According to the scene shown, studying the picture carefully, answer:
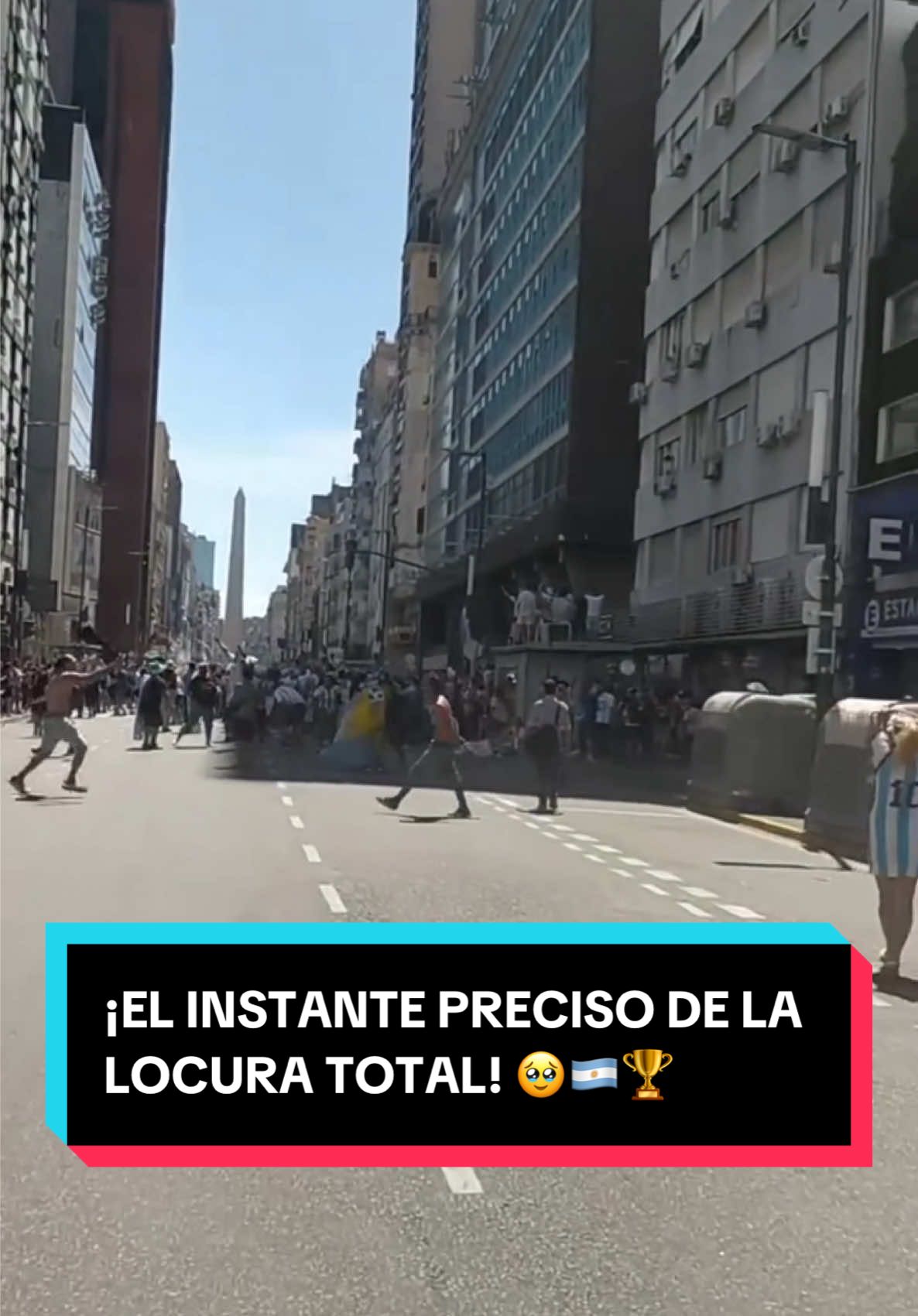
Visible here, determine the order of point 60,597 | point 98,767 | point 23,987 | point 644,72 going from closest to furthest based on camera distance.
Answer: point 23,987, point 98,767, point 644,72, point 60,597

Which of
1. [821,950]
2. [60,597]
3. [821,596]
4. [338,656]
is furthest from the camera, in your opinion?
[338,656]

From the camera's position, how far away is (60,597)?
99.6 metres

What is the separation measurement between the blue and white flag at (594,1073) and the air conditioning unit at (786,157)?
36248mm

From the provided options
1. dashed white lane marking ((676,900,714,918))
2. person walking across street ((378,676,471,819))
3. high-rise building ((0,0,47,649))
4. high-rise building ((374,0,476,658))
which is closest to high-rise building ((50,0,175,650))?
high-rise building ((374,0,476,658))

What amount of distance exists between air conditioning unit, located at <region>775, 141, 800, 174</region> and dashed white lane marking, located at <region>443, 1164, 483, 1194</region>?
35.1 meters

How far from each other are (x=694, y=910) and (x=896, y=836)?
3125 mm

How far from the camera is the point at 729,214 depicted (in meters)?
42.5

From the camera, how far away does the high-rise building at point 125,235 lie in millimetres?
138875

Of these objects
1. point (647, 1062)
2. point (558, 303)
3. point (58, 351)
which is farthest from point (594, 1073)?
point (58, 351)

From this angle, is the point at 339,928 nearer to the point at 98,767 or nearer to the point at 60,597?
the point at 98,767

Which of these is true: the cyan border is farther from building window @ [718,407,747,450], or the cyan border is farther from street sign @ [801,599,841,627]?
building window @ [718,407,747,450]

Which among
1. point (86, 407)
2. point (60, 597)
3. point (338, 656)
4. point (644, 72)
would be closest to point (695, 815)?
point (644, 72)

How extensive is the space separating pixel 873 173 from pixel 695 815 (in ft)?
52.6

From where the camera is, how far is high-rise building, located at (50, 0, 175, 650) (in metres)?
139
